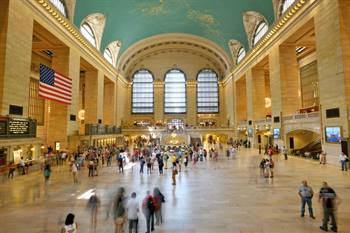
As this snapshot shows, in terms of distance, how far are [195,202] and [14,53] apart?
13036mm

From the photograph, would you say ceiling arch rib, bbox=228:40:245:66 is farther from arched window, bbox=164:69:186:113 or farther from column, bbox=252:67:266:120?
arched window, bbox=164:69:186:113

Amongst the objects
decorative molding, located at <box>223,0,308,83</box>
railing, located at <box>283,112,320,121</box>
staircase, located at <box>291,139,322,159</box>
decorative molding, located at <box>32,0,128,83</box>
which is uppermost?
decorative molding, located at <box>223,0,308,83</box>

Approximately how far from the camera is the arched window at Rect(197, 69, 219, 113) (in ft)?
139

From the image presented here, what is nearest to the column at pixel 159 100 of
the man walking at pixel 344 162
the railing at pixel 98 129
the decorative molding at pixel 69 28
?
the railing at pixel 98 129

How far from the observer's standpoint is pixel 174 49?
4053 centimetres

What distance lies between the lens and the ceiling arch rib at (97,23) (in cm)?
2347

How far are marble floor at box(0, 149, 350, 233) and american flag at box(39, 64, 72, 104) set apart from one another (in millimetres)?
5633

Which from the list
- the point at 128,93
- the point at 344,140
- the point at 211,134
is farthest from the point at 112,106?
the point at 344,140

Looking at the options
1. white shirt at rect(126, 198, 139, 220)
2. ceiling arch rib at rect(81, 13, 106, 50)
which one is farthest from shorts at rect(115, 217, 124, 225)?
ceiling arch rib at rect(81, 13, 106, 50)

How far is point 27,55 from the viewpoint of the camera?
46.2 feet

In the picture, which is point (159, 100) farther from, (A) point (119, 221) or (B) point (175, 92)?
(A) point (119, 221)

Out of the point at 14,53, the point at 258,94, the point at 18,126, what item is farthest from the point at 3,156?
the point at 258,94

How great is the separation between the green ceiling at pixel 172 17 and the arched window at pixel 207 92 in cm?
923

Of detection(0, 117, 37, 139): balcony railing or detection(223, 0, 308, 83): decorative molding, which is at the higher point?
detection(223, 0, 308, 83): decorative molding
